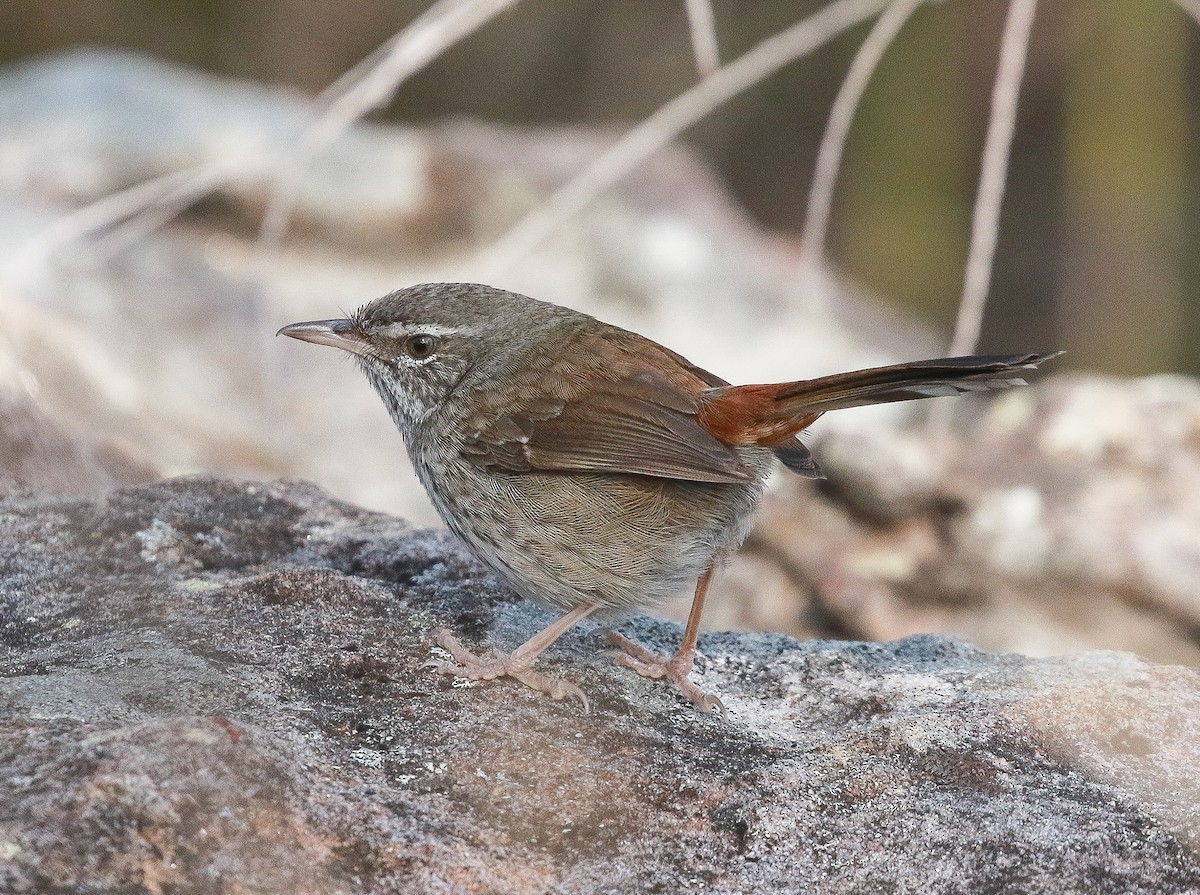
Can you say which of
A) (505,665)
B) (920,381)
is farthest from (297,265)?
(920,381)

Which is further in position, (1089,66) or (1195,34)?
(1195,34)

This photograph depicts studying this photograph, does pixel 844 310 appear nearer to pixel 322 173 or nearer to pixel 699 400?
pixel 322 173

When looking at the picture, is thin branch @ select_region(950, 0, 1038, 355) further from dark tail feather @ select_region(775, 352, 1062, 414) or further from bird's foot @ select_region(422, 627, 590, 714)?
bird's foot @ select_region(422, 627, 590, 714)

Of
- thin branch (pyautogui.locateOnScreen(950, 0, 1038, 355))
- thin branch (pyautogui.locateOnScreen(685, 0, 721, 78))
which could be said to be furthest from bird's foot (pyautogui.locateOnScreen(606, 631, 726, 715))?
thin branch (pyautogui.locateOnScreen(685, 0, 721, 78))

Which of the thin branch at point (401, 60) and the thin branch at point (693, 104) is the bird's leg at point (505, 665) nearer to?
the thin branch at point (693, 104)

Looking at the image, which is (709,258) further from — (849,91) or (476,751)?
(476,751)

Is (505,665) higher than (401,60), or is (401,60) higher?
(401,60)

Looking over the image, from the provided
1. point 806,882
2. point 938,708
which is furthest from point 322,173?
point 806,882
